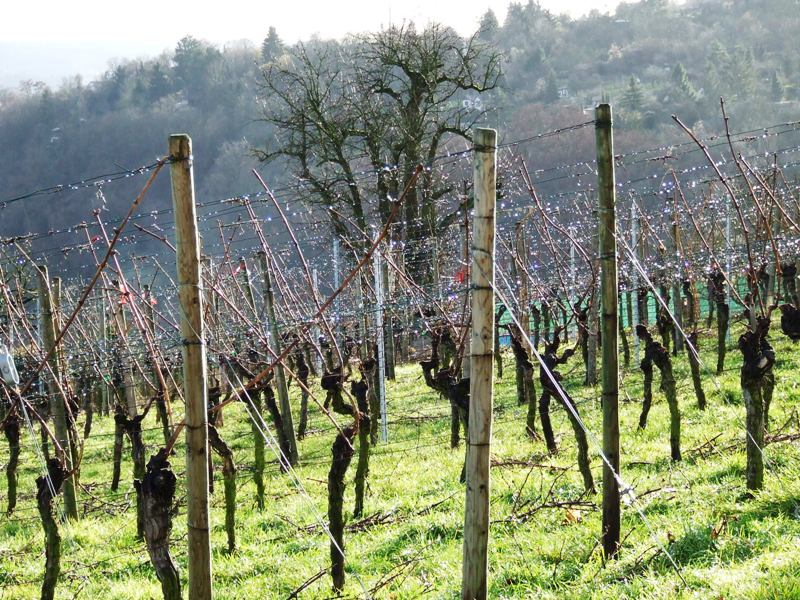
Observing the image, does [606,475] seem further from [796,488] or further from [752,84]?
[752,84]

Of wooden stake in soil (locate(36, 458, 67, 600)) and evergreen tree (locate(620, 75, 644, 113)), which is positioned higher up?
evergreen tree (locate(620, 75, 644, 113))

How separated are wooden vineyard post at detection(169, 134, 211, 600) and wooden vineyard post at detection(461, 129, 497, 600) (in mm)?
1023

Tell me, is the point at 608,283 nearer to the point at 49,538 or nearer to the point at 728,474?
the point at 728,474

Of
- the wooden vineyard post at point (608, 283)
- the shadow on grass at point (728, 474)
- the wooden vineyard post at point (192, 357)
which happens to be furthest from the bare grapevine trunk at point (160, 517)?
the shadow on grass at point (728, 474)

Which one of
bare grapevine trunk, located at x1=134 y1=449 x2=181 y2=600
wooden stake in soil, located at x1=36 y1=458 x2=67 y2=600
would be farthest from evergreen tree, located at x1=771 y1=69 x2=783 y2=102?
bare grapevine trunk, located at x1=134 y1=449 x2=181 y2=600

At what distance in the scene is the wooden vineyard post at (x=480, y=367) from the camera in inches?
126

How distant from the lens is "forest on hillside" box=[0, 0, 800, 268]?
58.1m

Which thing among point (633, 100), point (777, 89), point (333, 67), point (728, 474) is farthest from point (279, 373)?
point (777, 89)

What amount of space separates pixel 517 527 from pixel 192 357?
2654 millimetres

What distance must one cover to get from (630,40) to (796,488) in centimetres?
10166

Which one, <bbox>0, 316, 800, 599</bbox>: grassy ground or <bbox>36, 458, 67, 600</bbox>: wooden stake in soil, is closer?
<bbox>0, 316, 800, 599</bbox>: grassy ground

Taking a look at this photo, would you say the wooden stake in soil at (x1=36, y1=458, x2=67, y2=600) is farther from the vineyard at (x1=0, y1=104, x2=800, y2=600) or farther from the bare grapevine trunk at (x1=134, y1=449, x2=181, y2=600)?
the bare grapevine trunk at (x1=134, y1=449, x2=181, y2=600)

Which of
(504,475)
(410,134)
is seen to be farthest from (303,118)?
(504,475)

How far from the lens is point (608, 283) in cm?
391
